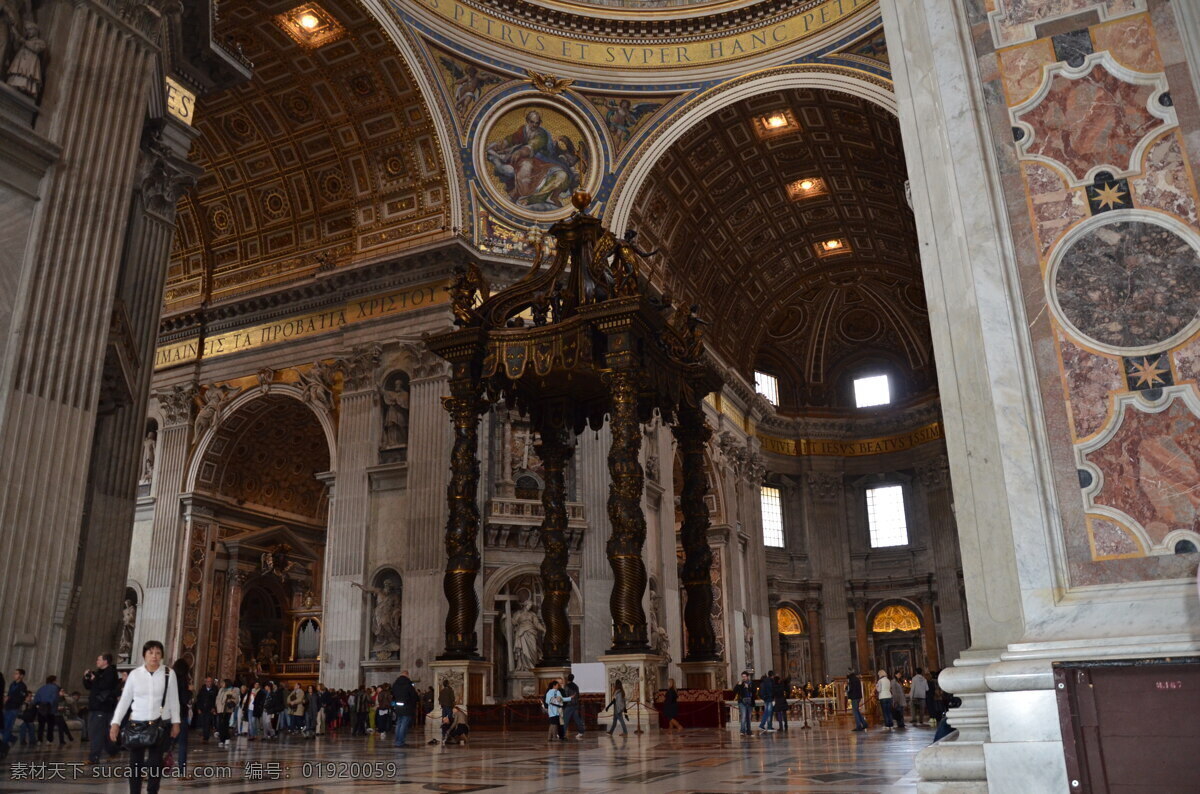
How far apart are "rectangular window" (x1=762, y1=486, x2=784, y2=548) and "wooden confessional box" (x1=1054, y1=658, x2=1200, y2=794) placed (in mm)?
28682

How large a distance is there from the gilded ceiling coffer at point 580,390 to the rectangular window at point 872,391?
21615 mm

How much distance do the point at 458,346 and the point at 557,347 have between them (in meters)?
1.37

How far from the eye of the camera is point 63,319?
7.87 metres

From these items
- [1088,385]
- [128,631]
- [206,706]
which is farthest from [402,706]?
[128,631]

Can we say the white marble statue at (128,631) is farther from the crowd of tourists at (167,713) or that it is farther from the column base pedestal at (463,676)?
the column base pedestal at (463,676)

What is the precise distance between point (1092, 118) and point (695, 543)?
28.9 ft

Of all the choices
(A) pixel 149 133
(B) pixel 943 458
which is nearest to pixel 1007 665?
(A) pixel 149 133

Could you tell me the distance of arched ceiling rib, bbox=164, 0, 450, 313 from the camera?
18.9 m

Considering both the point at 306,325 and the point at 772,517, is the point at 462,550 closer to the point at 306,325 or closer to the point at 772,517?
the point at 306,325

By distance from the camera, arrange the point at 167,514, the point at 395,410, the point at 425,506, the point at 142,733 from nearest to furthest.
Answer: the point at 142,733
the point at 425,506
the point at 395,410
the point at 167,514

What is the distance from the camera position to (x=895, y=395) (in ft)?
107

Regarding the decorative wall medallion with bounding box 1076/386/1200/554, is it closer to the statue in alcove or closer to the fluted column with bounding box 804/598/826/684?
the statue in alcove

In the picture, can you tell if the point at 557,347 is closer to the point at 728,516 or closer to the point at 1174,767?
the point at 1174,767

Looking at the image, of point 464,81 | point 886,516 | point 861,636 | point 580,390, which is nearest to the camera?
point 580,390
